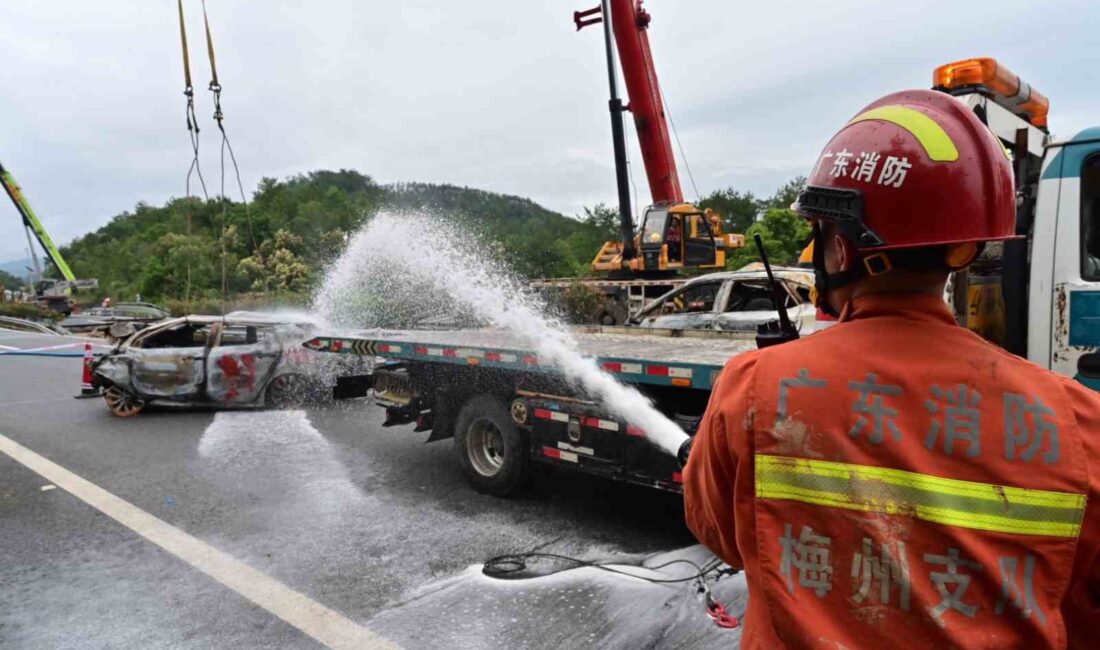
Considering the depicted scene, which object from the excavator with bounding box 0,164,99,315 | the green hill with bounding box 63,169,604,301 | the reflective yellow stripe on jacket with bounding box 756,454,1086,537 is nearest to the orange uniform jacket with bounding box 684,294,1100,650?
the reflective yellow stripe on jacket with bounding box 756,454,1086,537

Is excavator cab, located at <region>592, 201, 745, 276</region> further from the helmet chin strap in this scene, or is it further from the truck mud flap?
the helmet chin strap

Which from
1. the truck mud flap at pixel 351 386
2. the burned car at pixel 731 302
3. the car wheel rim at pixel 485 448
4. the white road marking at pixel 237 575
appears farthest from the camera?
the burned car at pixel 731 302

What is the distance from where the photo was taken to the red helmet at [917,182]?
1238mm

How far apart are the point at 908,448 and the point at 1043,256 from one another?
10.4ft

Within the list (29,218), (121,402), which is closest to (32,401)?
(121,402)

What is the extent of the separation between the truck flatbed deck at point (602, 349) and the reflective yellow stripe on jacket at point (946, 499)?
2.94 meters

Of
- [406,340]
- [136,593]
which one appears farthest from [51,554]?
[406,340]

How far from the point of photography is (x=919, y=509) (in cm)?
110

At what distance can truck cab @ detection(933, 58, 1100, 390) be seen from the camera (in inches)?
138

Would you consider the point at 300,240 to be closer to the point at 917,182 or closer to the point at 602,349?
the point at 602,349

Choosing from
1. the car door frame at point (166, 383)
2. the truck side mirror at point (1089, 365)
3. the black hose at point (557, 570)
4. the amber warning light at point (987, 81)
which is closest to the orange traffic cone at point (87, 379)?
the car door frame at point (166, 383)

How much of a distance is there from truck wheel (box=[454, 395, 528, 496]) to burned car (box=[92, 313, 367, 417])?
4300mm

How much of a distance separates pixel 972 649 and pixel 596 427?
3.76 meters

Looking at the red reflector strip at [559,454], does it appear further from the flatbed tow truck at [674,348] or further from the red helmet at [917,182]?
the red helmet at [917,182]
